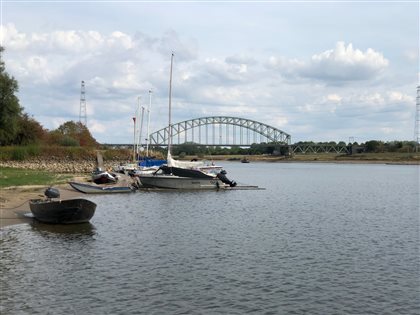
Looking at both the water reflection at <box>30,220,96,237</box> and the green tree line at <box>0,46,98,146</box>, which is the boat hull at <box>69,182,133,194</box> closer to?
the water reflection at <box>30,220,96,237</box>

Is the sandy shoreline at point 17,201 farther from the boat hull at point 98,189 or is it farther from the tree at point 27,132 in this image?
the tree at point 27,132

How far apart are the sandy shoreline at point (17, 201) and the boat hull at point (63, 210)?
1.24m

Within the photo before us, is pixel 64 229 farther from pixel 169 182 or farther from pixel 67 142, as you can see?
pixel 67 142

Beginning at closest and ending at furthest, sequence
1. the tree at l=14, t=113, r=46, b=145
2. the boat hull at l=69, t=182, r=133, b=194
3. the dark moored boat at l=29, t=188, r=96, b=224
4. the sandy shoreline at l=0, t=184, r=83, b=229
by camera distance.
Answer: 1. the dark moored boat at l=29, t=188, r=96, b=224
2. the sandy shoreline at l=0, t=184, r=83, b=229
3. the boat hull at l=69, t=182, r=133, b=194
4. the tree at l=14, t=113, r=46, b=145

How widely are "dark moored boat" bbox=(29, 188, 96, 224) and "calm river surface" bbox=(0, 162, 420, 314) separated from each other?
88 centimetres

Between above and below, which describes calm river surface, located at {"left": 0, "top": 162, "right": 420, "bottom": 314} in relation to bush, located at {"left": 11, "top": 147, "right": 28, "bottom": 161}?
below

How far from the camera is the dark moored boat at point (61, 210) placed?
28797mm

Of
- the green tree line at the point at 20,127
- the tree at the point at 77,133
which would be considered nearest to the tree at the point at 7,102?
the green tree line at the point at 20,127

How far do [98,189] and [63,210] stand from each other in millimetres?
22021

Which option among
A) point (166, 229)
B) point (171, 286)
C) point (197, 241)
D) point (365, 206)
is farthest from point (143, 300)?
point (365, 206)

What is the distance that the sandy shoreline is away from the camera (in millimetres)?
30358

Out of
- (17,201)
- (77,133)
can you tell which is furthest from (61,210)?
(77,133)

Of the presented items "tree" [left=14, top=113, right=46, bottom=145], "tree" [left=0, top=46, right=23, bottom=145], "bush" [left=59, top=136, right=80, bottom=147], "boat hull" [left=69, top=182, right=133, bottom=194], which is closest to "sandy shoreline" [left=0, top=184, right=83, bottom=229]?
"boat hull" [left=69, top=182, right=133, bottom=194]

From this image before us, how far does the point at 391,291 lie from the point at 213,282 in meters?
5.97
